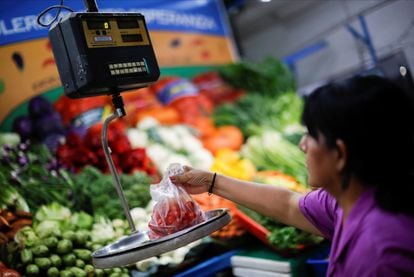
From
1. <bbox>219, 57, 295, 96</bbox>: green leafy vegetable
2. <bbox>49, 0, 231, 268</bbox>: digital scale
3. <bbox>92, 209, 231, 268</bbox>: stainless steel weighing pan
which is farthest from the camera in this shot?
<bbox>219, 57, 295, 96</bbox>: green leafy vegetable

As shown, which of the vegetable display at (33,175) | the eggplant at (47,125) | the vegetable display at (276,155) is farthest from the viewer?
the eggplant at (47,125)

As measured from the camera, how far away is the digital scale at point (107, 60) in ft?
5.79

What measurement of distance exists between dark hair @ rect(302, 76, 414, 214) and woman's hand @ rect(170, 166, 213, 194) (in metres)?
0.86

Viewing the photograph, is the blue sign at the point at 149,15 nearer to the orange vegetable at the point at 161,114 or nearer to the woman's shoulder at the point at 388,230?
the orange vegetable at the point at 161,114

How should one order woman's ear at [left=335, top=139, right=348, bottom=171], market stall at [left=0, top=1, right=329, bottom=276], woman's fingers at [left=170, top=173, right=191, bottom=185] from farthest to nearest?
market stall at [left=0, top=1, right=329, bottom=276] → woman's fingers at [left=170, top=173, right=191, bottom=185] → woman's ear at [left=335, top=139, right=348, bottom=171]

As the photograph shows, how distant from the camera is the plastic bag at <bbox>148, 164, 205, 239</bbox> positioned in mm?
1873

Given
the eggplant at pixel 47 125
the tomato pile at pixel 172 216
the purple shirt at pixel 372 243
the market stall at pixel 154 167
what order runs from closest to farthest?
1. the purple shirt at pixel 372 243
2. the tomato pile at pixel 172 216
3. the market stall at pixel 154 167
4. the eggplant at pixel 47 125

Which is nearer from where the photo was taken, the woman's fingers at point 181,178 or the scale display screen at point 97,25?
the scale display screen at point 97,25

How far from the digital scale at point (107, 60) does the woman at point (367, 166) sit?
1.67ft

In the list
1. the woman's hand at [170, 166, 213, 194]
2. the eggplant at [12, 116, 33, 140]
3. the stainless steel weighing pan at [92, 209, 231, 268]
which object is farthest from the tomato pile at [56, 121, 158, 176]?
the stainless steel weighing pan at [92, 209, 231, 268]

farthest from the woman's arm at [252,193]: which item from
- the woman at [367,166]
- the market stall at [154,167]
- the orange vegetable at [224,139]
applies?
the orange vegetable at [224,139]

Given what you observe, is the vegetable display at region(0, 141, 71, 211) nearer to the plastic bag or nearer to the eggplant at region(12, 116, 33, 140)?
the eggplant at region(12, 116, 33, 140)

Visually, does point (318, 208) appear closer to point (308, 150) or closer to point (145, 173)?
point (308, 150)

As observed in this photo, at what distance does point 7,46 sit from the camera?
3.53 meters
